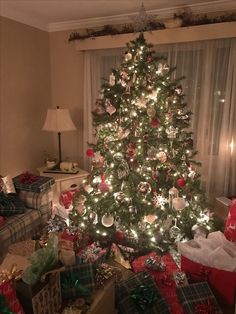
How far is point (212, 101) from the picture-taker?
10.7 ft

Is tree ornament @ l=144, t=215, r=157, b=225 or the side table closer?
tree ornament @ l=144, t=215, r=157, b=225

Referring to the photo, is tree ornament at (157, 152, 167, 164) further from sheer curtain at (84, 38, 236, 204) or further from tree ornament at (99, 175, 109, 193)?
sheer curtain at (84, 38, 236, 204)

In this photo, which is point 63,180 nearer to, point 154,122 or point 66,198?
point 66,198

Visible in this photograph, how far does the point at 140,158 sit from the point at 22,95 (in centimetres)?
206

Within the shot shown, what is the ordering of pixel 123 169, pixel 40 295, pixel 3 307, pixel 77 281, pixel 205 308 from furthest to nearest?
1. pixel 123 169
2. pixel 205 308
3. pixel 77 281
4. pixel 40 295
5. pixel 3 307

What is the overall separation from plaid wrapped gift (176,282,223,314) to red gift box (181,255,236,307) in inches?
5.3

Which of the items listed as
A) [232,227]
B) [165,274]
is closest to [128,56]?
[232,227]

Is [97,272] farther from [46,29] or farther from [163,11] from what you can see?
[46,29]

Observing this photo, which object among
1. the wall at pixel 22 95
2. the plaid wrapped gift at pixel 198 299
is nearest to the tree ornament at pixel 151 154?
the plaid wrapped gift at pixel 198 299

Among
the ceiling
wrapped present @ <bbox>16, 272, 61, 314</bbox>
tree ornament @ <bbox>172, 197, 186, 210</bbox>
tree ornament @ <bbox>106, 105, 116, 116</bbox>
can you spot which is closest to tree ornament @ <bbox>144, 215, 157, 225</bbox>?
tree ornament @ <bbox>172, 197, 186, 210</bbox>

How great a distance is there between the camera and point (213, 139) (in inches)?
131

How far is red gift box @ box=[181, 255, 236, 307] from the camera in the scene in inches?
79.7

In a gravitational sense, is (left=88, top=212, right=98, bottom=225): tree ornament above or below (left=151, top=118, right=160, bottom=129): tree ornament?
below

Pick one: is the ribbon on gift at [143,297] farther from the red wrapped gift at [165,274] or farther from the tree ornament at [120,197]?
the tree ornament at [120,197]
